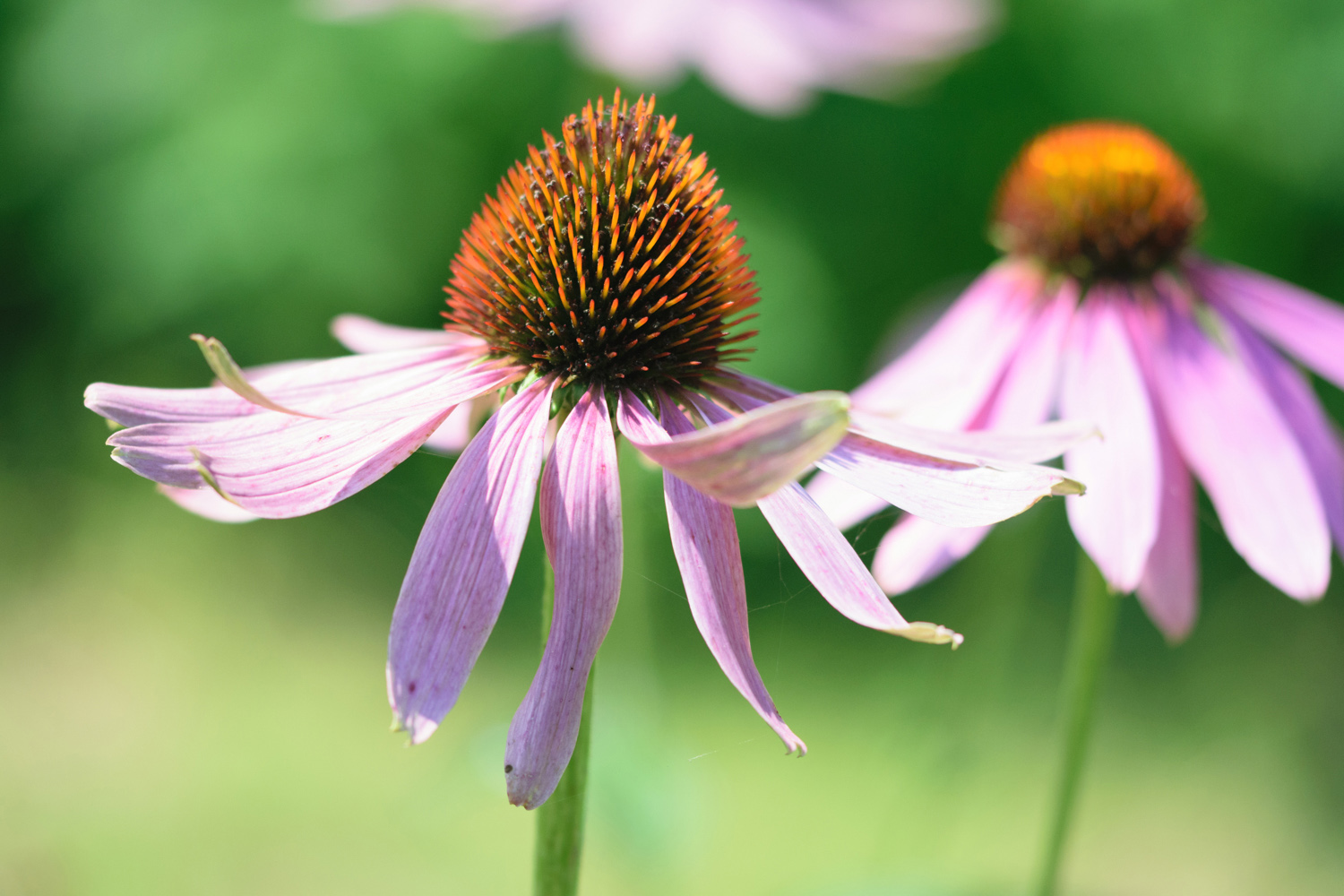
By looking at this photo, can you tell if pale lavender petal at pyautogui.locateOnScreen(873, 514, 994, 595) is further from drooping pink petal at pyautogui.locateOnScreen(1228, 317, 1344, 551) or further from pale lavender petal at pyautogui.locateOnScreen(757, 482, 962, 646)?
drooping pink petal at pyautogui.locateOnScreen(1228, 317, 1344, 551)

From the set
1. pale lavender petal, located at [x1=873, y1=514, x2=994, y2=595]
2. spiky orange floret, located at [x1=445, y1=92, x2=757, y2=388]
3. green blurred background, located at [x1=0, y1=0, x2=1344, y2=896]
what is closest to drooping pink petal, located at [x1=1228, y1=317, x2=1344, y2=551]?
pale lavender petal, located at [x1=873, y1=514, x2=994, y2=595]

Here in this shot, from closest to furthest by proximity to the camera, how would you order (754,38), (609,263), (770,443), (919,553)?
(770,443), (609,263), (919,553), (754,38)

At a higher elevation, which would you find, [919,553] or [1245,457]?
[1245,457]

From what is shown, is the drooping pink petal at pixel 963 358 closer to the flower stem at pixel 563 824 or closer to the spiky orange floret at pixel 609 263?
the spiky orange floret at pixel 609 263

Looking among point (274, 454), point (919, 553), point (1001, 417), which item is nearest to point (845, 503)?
point (919, 553)

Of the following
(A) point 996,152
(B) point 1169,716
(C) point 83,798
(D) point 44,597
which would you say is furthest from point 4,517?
(B) point 1169,716

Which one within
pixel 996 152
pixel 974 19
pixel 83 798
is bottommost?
pixel 83 798

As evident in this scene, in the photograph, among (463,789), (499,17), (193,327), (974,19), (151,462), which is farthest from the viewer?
(193,327)

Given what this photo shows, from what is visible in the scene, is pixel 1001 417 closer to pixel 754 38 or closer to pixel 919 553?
pixel 919 553

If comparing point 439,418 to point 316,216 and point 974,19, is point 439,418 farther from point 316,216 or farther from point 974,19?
point 316,216
